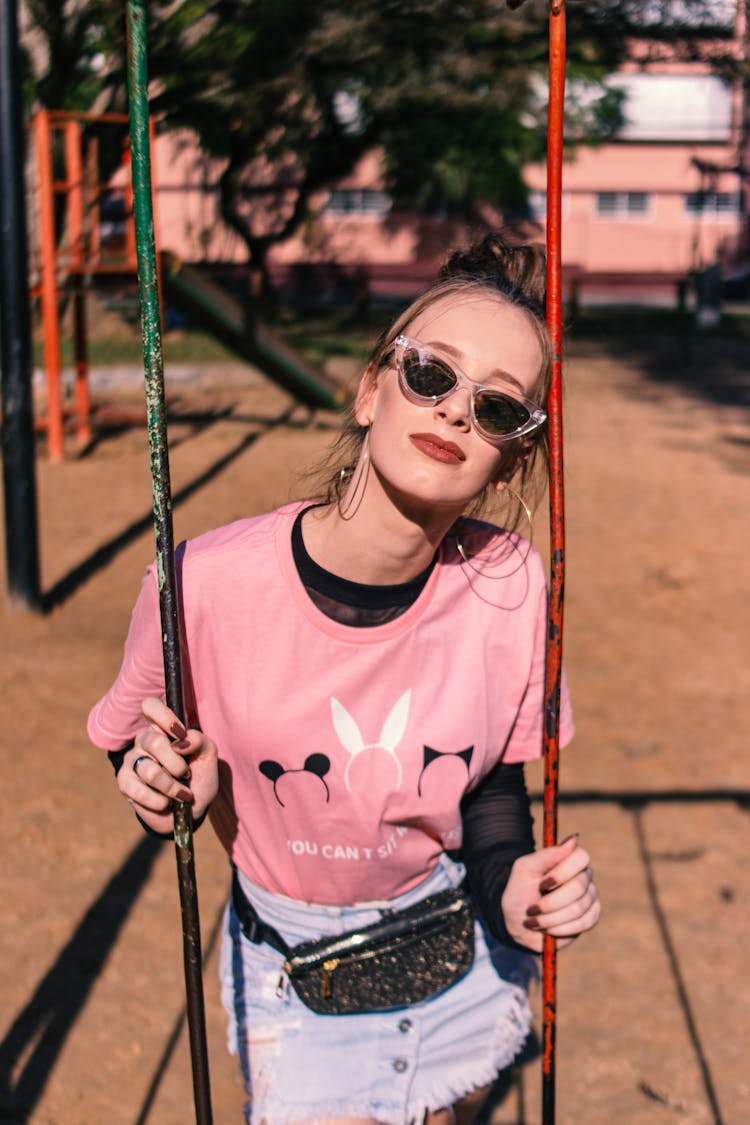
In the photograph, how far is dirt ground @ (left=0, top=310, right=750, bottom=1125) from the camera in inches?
115

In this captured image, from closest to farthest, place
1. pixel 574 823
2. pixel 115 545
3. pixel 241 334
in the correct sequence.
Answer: pixel 574 823, pixel 115 545, pixel 241 334

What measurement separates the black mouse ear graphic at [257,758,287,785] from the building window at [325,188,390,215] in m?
32.9

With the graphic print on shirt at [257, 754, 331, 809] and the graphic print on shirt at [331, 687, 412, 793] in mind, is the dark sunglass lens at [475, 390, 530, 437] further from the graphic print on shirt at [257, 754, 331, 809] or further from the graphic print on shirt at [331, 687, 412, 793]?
the graphic print on shirt at [257, 754, 331, 809]

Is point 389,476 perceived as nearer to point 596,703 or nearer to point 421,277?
point 596,703

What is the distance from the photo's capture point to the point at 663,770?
14.9 ft

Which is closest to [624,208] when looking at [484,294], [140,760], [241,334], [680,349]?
[680,349]

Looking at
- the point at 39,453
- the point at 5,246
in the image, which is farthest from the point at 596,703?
the point at 39,453

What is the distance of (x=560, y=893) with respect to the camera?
1554mm

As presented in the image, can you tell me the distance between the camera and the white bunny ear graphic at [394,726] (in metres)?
1.66

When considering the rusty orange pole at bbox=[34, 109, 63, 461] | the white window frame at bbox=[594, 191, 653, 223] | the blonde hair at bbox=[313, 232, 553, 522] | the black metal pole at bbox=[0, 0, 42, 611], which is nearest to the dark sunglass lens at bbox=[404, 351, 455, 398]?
the blonde hair at bbox=[313, 232, 553, 522]

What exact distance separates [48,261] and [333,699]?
710cm

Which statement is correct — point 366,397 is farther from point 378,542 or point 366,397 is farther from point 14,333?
point 14,333

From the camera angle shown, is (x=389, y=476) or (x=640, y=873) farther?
(x=640, y=873)

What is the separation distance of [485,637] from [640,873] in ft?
7.74
